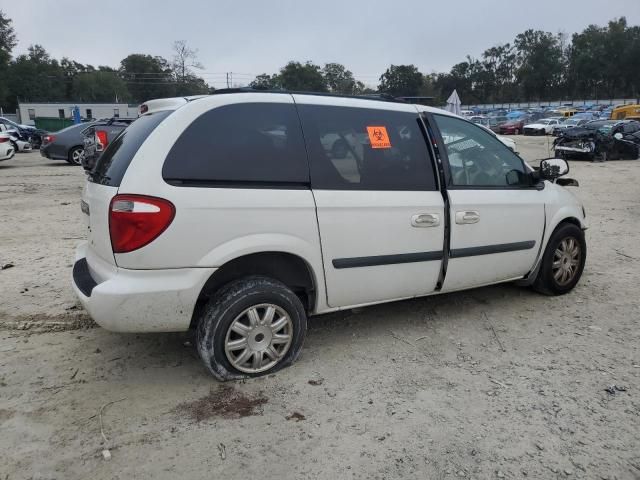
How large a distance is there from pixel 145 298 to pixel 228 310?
1.61 feet

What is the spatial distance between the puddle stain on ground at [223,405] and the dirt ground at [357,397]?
0.01m

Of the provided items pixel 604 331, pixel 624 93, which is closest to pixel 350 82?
pixel 624 93

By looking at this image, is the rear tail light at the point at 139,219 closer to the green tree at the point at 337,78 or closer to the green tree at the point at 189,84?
the green tree at the point at 189,84

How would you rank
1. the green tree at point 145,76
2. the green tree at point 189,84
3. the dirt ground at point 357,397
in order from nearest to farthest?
the dirt ground at point 357,397
the green tree at point 189,84
the green tree at point 145,76

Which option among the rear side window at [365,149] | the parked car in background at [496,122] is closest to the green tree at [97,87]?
the parked car in background at [496,122]

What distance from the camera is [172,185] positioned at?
2.90 metres

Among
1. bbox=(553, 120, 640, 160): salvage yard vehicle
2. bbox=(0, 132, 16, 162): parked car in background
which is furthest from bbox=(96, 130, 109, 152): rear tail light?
bbox=(553, 120, 640, 160): salvage yard vehicle

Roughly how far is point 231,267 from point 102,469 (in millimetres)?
1313

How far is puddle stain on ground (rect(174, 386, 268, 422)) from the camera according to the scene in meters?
2.94

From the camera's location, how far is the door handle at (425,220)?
370cm

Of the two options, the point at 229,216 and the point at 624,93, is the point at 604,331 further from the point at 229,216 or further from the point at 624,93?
the point at 624,93

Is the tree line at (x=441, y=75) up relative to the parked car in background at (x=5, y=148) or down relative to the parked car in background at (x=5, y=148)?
up

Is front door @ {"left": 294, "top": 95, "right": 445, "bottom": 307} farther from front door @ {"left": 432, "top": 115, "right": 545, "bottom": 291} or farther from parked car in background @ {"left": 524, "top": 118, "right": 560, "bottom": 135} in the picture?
parked car in background @ {"left": 524, "top": 118, "right": 560, "bottom": 135}

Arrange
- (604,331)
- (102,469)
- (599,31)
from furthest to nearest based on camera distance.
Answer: (599,31) → (604,331) → (102,469)
